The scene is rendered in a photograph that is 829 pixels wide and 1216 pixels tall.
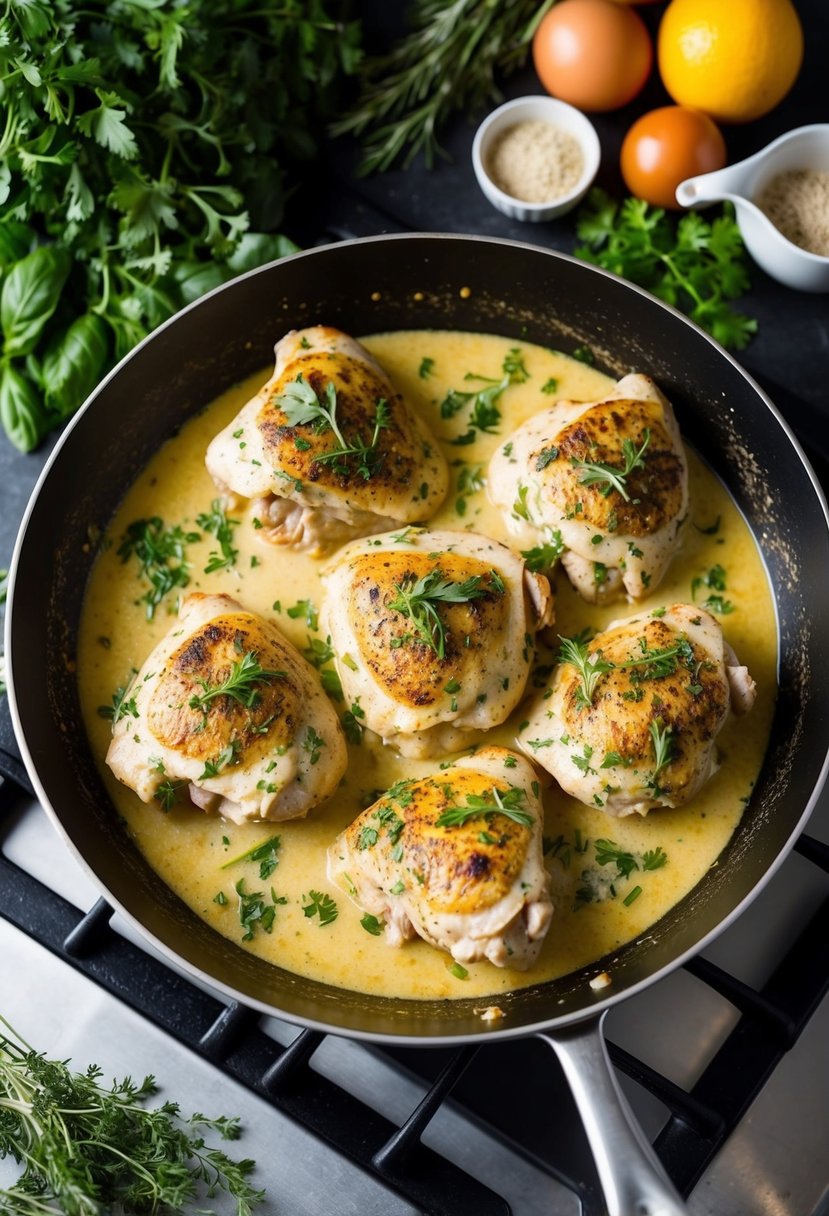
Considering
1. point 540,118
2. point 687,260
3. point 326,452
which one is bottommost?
point 326,452

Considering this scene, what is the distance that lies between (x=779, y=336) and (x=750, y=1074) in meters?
2.20

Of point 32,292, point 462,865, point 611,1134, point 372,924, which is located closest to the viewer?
point 611,1134

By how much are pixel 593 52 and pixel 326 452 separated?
1615 millimetres

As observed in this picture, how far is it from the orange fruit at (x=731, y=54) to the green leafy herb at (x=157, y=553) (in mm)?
2129

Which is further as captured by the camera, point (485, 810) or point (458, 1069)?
point (458, 1069)

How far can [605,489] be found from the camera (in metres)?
3.11

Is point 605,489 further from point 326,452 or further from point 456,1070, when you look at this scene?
point 456,1070

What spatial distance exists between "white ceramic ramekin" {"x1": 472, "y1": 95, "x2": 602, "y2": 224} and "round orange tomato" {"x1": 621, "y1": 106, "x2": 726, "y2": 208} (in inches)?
5.2

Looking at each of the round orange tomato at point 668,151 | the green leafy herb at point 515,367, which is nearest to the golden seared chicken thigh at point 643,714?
the green leafy herb at point 515,367

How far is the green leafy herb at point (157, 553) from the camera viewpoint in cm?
335

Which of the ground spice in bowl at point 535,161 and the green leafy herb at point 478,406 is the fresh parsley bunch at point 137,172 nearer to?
the ground spice in bowl at point 535,161

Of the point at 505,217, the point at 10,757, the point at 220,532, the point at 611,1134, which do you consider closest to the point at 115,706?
the point at 10,757

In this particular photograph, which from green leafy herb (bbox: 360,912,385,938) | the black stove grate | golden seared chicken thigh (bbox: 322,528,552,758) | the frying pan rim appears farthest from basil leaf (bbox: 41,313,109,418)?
green leafy herb (bbox: 360,912,385,938)

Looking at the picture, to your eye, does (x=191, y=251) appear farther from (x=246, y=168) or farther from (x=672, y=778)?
(x=672, y=778)
